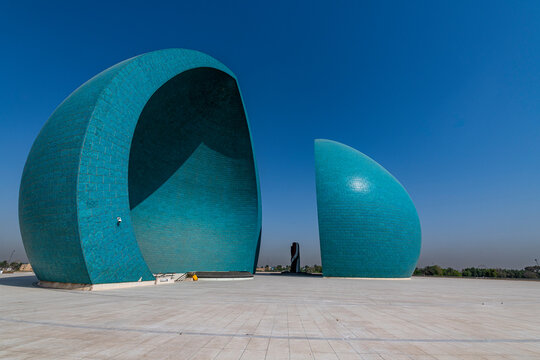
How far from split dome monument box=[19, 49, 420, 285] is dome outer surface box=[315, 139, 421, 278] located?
0.42ft

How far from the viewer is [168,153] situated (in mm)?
21234

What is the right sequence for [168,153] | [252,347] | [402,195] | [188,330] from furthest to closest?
[402,195] → [168,153] → [188,330] → [252,347]

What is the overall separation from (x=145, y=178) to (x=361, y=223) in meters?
18.8

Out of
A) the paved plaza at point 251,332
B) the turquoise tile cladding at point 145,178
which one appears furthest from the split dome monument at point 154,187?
the paved plaza at point 251,332

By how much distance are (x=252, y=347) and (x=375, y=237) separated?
2210cm

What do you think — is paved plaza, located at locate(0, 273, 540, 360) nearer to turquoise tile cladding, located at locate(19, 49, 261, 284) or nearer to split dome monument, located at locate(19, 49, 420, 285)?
turquoise tile cladding, located at locate(19, 49, 261, 284)

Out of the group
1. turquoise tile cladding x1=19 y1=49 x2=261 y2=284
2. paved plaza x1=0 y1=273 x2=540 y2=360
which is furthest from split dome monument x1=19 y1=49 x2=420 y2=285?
paved plaza x1=0 y1=273 x2=540 y2=360

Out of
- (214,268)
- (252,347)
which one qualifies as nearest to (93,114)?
(252,347)

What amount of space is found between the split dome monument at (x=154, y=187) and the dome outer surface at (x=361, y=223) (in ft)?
0.42

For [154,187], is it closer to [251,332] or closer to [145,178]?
[145,178]

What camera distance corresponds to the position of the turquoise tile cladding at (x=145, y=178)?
11391 mm

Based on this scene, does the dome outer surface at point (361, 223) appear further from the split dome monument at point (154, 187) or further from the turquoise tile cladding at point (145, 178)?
the turquoise tile cladding at point (145, 178)

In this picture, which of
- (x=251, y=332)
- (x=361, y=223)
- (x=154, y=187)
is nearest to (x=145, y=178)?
(x=154, y=187)

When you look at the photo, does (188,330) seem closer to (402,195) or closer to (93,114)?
(93,114)
